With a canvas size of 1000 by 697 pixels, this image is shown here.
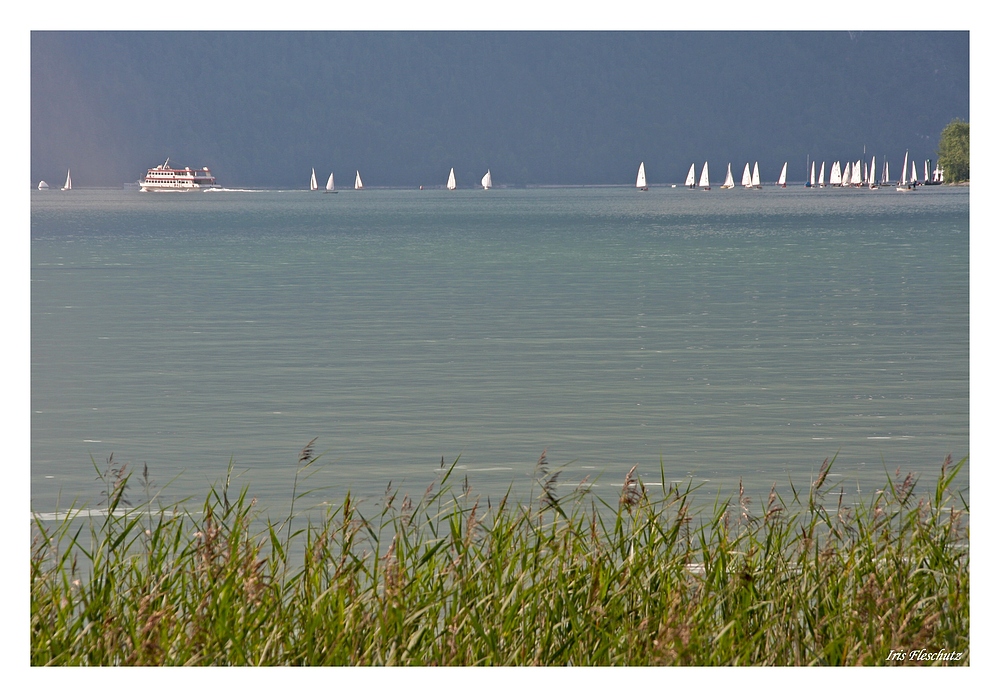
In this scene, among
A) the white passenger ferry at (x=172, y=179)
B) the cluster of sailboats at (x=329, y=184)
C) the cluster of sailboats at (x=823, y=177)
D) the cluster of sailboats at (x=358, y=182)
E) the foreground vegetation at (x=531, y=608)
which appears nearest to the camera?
the foreground vegetation at (x=531, y=608)

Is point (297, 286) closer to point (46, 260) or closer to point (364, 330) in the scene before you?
point (364, 330)

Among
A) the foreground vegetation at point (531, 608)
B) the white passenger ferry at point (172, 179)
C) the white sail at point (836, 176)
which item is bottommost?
the foreground vegetation at point (531, 608)

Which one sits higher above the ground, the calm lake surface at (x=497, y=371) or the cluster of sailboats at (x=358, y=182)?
the cluster of sailboats at (x=358, y=182)

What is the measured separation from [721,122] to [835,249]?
47.5 ft

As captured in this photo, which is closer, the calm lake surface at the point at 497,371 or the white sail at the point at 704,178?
the calm lake surface at the point at 497,371

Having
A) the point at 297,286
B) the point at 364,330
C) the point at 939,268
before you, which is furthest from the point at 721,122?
the point at 364,330

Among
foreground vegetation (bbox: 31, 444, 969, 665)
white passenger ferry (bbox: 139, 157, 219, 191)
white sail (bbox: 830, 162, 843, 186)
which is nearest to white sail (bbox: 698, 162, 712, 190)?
white sail (bbox: 830, 162, 843, 186)

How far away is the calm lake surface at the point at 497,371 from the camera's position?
1332 cm

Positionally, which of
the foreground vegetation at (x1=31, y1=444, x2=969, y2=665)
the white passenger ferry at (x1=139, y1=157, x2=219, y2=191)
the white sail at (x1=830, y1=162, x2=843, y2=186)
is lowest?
the foreground vegetation at (x1=31, y1=444, x2=969, y2=665)

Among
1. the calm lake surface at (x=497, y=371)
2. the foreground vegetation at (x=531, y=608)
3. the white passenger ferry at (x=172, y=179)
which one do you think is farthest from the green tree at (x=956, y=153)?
the white passenger ferry at (x=172, y=179)

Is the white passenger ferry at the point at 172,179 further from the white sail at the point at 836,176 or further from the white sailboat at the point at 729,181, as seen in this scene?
the white sail at the point at 836,176

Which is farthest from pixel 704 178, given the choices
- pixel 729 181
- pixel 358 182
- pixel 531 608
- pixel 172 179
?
pixel 531 608

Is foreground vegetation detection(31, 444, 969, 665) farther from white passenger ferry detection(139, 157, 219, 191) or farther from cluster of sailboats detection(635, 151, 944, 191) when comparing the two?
white passenger ferry detection(139, 157, 219, 191)

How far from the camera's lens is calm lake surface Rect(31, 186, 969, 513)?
13.3 metres
